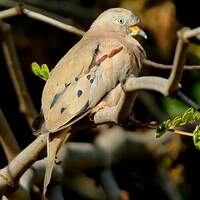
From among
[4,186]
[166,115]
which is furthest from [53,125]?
[166,115]

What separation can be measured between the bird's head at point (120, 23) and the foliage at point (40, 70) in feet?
1.72

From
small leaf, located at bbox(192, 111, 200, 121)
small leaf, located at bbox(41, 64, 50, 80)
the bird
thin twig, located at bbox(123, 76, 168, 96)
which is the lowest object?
the bird

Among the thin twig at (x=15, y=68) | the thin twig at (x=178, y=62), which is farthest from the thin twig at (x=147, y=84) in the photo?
the thin twig at (x=15, y=68)

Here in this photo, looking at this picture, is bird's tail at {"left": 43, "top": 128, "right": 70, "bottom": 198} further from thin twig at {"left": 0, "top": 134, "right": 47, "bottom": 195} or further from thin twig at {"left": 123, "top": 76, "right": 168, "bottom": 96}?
thin twig at {"left": 123, "top": 76, "right": 168, "bottom": 96}

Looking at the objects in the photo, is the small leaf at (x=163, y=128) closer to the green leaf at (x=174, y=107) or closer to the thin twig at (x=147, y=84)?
the thin twig at (x=147, y=84)

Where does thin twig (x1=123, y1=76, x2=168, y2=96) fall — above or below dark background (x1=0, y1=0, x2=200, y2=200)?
above

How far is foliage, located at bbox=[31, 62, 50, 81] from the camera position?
2801 mm

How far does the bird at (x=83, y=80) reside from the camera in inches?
110

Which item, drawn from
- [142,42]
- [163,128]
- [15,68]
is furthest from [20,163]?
[142,42]

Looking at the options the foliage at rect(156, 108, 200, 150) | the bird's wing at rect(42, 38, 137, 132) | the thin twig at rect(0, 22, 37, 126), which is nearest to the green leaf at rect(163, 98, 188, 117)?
the thin twig at rect(0, 22, 37, 126)

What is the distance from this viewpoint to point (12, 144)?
3314mm

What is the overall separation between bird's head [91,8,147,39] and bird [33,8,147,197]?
6.3 inches

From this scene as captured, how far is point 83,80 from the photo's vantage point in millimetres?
2941

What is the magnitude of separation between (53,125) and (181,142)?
1847mm
